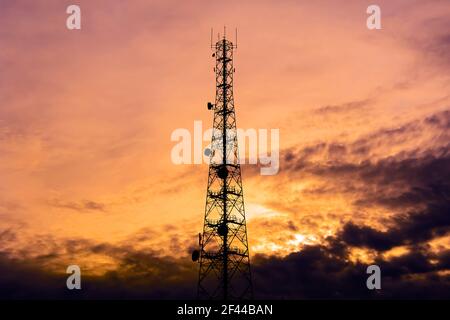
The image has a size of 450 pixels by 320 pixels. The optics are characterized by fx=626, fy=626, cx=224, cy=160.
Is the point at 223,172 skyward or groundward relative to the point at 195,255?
skyward

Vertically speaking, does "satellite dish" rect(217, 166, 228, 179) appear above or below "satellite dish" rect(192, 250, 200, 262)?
above

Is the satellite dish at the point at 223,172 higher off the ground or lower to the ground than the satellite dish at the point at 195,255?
higher
